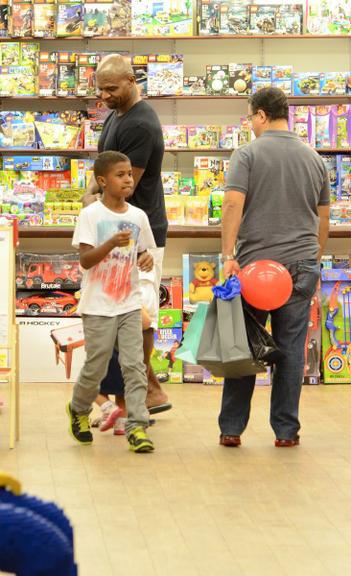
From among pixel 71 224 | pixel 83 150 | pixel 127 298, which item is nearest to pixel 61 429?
pixel 127 298

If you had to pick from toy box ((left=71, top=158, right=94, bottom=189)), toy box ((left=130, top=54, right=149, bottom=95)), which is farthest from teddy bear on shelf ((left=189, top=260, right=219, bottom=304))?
toy box ((left=130, top=54, right=149, bottom=95))

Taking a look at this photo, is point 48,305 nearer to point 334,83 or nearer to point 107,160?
point 107,160

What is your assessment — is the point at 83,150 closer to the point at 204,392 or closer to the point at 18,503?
the point at 204,392

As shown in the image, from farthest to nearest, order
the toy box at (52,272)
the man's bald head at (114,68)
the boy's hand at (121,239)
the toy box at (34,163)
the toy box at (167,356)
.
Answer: the toy box at (34,163), the toy box at (52,272), the toy box at (167,356), the man's bald head at (114,68), the boy's hand at (121,239)

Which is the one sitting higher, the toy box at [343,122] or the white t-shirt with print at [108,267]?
the toy box at [343,122]

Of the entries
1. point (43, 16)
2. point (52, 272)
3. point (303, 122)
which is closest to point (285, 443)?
point (52, 272)

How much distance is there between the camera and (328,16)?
25.1 feet

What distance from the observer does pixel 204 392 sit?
6.55 m

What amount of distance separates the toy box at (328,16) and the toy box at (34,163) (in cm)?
192

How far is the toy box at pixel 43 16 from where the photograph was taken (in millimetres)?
7680

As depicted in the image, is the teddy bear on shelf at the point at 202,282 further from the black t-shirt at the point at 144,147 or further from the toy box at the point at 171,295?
the black t-shirt at the point at 144,147

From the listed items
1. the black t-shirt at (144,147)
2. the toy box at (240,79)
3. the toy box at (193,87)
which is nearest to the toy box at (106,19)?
the toy box at (193,87)

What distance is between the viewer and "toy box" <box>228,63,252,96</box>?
7.66 m

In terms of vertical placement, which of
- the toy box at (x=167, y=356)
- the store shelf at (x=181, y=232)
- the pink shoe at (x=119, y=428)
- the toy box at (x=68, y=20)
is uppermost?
the toy box at (x=68, y=20)
